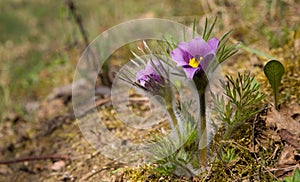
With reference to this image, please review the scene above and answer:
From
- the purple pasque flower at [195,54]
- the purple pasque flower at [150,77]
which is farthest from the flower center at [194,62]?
the purple pasque flower at [150,77]

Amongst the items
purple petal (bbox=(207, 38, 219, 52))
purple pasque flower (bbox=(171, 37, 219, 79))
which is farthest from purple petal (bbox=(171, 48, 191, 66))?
purple petal (bbox=(207, 38, 219, 52))

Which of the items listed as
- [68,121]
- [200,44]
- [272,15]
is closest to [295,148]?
[200,44]

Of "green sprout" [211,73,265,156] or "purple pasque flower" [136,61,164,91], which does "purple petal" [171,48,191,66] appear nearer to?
"purple pasque flower" [136,61,164,91]

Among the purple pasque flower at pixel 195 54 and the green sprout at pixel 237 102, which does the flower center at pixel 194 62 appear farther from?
the green sprout at pixel 237 102

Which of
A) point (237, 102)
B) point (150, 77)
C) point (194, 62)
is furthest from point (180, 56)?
point (237, 102)

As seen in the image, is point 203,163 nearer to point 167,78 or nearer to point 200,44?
point 167,78

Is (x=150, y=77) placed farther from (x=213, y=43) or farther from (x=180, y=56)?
(x=213, y=43)
